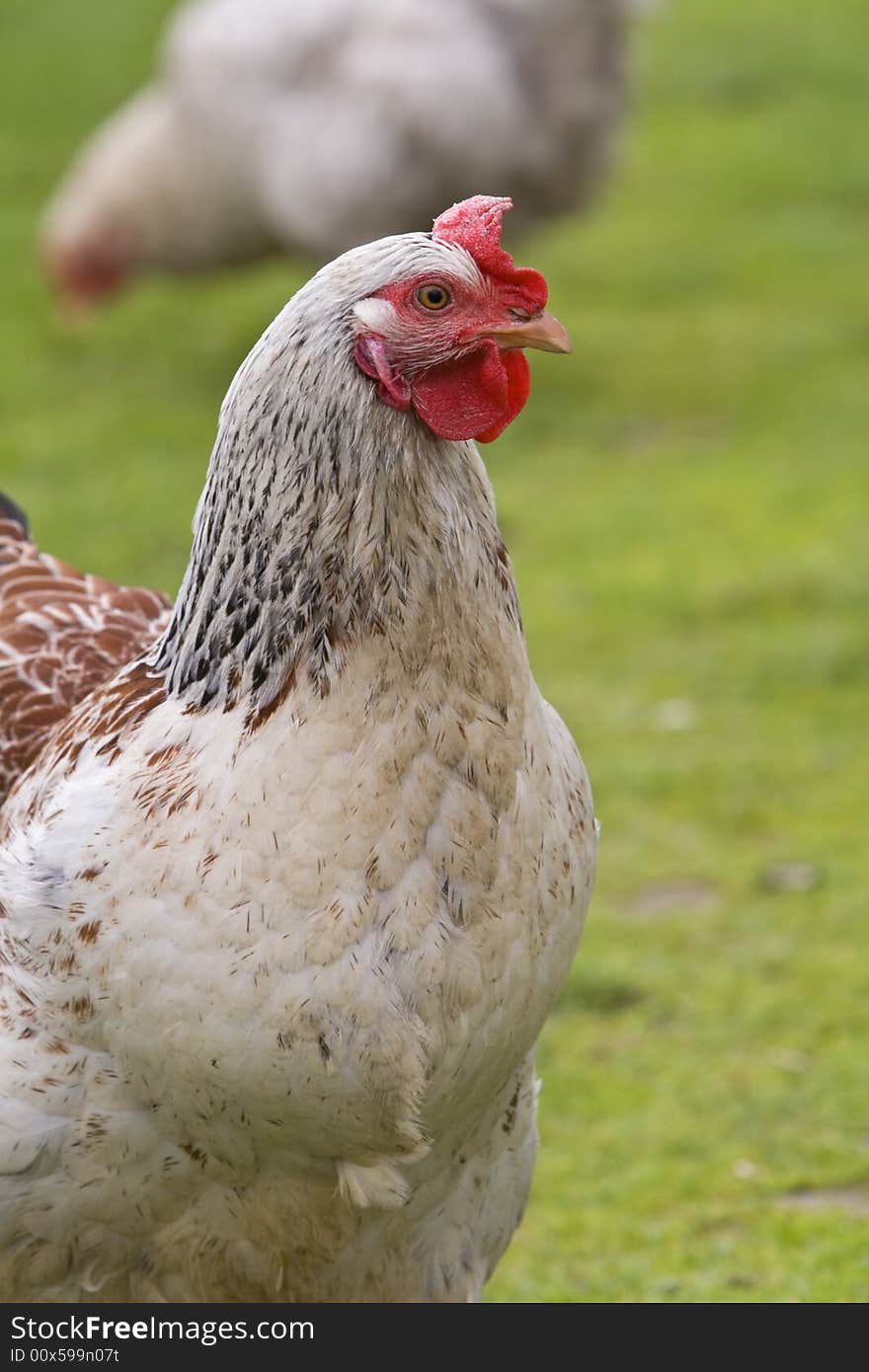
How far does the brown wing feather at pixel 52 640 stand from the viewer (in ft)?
11.8

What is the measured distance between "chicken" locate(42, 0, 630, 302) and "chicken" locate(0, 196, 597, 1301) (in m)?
7.09

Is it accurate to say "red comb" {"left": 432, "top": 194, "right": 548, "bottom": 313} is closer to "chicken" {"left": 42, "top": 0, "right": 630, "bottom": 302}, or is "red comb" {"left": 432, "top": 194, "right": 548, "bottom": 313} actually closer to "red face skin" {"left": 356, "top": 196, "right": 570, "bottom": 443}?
"red face skin" {"left": 356, "top": 196, "right": 570, "bottom": 443}

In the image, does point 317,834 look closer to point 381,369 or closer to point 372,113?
point 381,369

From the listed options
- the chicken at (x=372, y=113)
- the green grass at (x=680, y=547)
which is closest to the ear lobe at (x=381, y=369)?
the green grass at (x=680, y=547)

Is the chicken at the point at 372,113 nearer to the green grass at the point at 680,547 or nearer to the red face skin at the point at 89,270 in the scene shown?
the red face skin at the point at 89,270

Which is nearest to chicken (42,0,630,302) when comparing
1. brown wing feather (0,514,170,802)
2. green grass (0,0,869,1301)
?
green grass (0,0,869,1301)

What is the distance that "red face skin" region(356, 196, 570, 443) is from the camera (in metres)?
2.73

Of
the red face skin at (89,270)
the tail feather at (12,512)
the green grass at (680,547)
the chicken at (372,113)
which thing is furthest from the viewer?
the red face skin at (89,270)

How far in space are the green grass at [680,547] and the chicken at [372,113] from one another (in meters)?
1.26

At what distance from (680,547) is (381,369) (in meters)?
6.36
